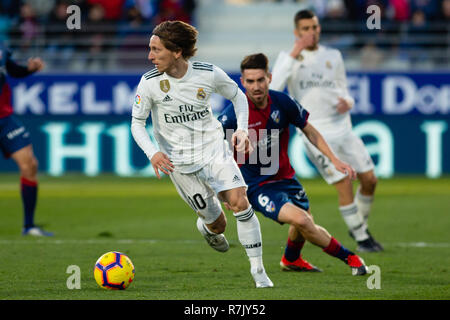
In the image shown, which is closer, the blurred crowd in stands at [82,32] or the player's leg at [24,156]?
the player's leg at [24,156]

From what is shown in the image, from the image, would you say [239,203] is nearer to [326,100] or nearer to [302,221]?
[302,221]

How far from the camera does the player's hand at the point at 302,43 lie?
9.08 meters

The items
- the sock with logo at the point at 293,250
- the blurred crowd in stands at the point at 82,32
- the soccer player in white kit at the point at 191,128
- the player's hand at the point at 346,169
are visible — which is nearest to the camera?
the soccer player in white kit at the point at 191,128

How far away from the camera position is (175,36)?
671cm

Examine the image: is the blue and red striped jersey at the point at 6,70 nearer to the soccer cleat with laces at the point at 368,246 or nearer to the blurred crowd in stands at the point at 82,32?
the soccer cleat with laces at the point at 368,246

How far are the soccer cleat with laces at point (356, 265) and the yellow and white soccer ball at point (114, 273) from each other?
190 cm

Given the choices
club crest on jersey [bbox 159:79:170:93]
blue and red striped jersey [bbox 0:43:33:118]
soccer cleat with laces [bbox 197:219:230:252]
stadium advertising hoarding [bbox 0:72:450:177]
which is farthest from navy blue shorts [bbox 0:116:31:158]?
stadium advertising hoarding [bbox 0:72:450:177]

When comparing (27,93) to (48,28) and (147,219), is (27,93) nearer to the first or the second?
(48,28)

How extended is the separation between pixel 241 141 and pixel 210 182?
65cm

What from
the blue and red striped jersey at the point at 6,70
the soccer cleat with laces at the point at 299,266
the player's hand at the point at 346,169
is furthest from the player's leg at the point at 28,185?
the player's hand at the point at 346,169

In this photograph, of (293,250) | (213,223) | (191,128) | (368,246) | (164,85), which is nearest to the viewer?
(164,85)

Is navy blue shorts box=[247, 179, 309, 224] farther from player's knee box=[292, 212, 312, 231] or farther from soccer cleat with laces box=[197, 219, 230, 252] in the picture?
soccer cleat with laces box=[197, 219, 230, 252]

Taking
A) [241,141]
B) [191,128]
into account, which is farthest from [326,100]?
[241,141]
